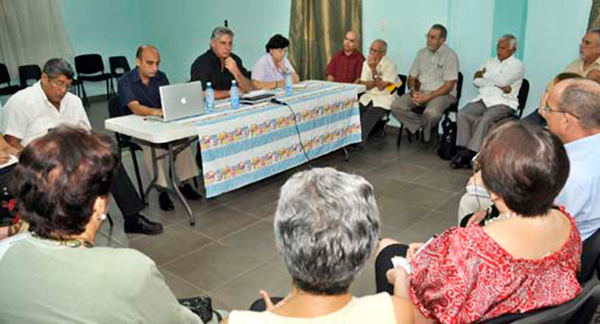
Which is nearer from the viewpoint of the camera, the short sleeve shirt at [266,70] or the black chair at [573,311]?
the black chair at [573,311]

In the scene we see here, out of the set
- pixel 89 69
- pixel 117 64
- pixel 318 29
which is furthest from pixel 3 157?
pixel 117 64

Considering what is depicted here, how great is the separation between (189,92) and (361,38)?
2.84 m

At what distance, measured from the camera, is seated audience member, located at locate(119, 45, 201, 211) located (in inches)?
141

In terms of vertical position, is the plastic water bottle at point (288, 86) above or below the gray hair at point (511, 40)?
below

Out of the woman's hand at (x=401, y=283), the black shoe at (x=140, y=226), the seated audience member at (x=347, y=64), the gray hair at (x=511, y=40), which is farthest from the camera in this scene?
the seated audience member at (x=347, y=64)

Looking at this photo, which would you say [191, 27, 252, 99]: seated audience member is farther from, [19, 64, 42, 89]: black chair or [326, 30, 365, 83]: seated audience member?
[19, 64, 42, 89]: black chair

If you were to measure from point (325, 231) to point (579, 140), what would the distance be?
4.81 feet

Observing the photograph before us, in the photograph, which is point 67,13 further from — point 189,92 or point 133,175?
point 189,92

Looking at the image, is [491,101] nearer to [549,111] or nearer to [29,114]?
[549,111]

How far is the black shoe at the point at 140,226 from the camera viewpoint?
3316 mm

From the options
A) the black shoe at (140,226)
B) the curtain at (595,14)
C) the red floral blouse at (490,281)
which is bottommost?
the black shoe at (140,226)

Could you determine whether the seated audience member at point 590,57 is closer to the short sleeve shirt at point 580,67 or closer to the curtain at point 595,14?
the short sleeve shirt at point 580,67

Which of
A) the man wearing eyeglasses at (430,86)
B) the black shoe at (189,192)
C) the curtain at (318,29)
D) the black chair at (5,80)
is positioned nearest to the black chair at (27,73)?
the black chair at (5,80)

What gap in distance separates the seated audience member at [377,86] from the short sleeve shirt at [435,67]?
0.25m
